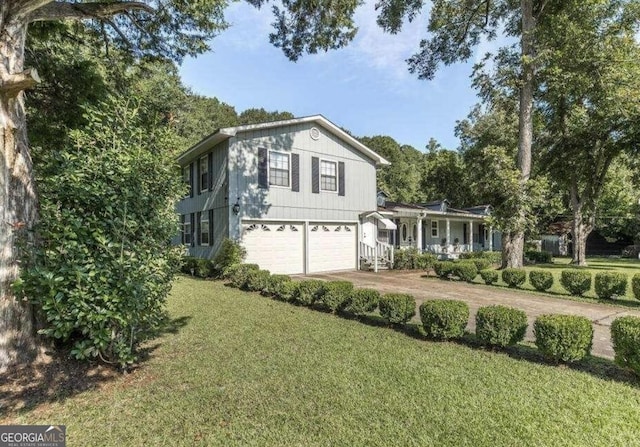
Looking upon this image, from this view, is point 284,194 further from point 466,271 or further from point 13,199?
point 13,199

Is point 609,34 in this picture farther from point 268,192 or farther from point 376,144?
point 376,144

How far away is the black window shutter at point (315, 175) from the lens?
14.4 meters

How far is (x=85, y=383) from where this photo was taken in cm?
408

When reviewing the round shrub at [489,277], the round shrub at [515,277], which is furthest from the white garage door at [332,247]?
the round shrub at [515,277]

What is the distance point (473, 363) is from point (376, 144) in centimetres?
4441

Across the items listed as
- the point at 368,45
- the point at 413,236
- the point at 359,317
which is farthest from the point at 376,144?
the point at 359,317

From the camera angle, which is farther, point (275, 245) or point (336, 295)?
point (275, 245)

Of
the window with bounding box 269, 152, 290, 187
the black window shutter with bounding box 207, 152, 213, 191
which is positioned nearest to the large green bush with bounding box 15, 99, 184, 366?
the window with bounding box 269, 152, 290, 187

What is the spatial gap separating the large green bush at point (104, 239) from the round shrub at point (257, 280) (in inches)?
206

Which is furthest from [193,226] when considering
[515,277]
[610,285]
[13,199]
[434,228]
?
[434,228]

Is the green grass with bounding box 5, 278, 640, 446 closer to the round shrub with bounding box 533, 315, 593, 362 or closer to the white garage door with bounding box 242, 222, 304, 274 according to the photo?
the round shrub with bounding box 533, 315, 593, 362

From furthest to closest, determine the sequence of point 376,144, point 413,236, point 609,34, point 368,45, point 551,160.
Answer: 1. point 376,144
2. point 413,236
3. point 551,160
4. point 609,34
5. point 368,45

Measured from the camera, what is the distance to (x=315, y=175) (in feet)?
47.4

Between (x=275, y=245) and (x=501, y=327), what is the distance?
955cm
